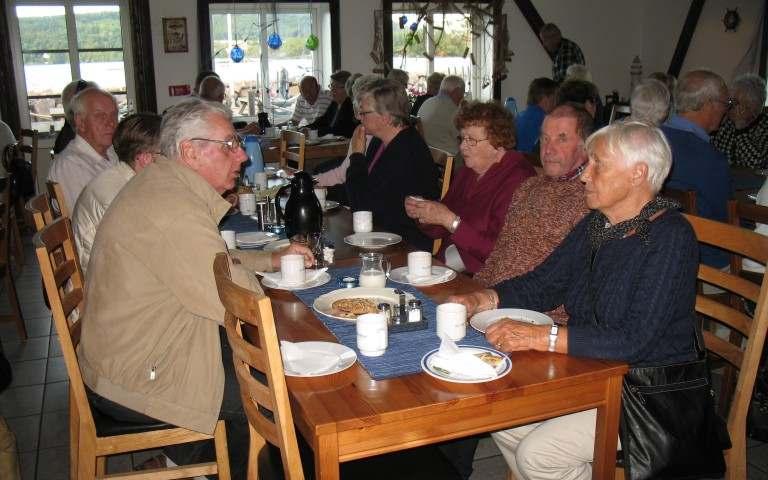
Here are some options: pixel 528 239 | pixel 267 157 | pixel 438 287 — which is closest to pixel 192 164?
pixel 438 287

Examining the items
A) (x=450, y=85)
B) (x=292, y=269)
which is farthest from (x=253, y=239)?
(x=450, y=85)

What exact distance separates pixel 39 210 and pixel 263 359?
4.61 feet

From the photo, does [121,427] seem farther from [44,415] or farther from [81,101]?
[81,101]

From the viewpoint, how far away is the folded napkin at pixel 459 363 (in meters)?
1.47

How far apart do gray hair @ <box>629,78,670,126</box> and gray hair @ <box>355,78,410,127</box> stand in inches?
45.5

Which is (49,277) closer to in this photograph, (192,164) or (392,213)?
(192,164)

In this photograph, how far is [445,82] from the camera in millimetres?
6508

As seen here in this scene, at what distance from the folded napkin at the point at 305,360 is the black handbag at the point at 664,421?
2.38 ft

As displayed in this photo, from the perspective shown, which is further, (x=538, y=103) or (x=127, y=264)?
(x=538, y=103)

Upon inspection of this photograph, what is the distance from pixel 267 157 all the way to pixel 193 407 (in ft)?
12.7

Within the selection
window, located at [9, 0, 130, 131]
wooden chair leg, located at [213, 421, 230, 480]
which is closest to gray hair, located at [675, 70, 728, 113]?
wooden chair leg, located at [213, 421, 230, 480]

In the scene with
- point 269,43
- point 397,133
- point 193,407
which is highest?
point 269,43

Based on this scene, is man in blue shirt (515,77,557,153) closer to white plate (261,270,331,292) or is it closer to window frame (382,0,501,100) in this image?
window frame (382,0,501,100)

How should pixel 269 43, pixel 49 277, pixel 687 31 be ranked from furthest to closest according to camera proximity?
pixel 687 31 < pixel 269 43 < pixel 49 277
